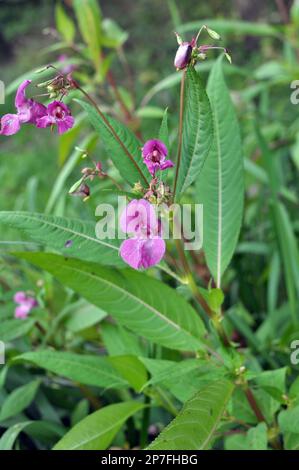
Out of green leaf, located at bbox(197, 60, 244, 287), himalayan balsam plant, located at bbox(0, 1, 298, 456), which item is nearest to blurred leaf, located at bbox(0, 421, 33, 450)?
himalayan balsam plant, located at bbox(0, 1, 298, 456)

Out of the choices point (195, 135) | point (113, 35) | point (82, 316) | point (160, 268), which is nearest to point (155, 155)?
point (195, 135)

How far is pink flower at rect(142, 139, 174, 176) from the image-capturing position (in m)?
0.65

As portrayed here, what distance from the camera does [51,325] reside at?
1088mm

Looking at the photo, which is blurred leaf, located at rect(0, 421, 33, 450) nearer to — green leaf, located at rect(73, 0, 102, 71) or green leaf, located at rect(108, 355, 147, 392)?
green leaf, located at rect(108, 355, 147, 392)

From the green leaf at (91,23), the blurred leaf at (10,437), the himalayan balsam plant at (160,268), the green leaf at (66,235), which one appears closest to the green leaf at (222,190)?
the himalayan balsam plant at (160,268)

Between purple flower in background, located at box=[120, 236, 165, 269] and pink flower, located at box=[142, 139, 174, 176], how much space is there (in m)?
0.09

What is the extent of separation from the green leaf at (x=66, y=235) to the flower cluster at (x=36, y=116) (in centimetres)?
10

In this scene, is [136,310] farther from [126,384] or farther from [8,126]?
[8,126]

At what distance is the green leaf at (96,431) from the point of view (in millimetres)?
824

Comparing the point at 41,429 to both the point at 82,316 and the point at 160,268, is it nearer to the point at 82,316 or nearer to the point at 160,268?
the point at 82,316

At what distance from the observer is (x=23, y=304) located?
1.09 m

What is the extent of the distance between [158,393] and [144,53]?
448 cm

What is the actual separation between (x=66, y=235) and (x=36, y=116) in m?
0.14

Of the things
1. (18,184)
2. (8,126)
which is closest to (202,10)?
(18,184)
